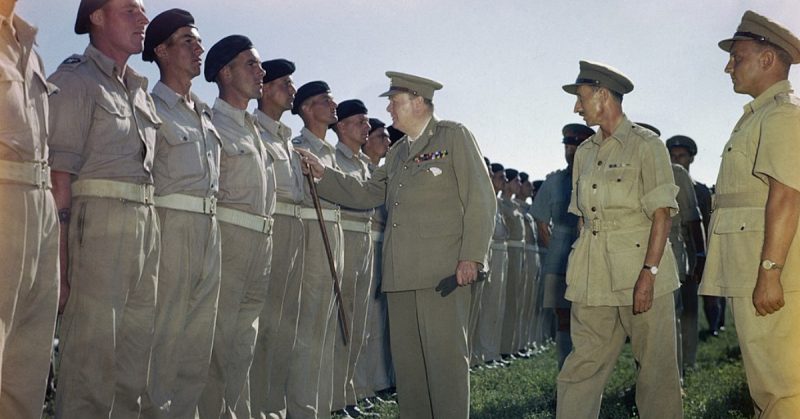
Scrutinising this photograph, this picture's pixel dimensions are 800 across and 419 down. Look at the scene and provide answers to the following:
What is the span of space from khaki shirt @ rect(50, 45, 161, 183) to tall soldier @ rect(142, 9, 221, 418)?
0.36 meters

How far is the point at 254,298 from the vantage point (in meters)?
6.30

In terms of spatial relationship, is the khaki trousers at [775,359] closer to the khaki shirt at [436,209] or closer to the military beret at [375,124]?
the khaki shirt at [436,209]

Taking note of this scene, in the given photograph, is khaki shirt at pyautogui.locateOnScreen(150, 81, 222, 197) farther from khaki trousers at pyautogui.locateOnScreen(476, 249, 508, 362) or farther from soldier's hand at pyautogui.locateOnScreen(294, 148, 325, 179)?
khaki trousers at pyautogui.locateOnScreen(476, 249, 508, 362)

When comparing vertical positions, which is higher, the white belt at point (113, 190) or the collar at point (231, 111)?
the collar at point (231, 111)

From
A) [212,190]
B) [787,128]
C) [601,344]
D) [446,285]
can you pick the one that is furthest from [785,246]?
[212,190]

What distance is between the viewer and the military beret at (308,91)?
26.2 feet

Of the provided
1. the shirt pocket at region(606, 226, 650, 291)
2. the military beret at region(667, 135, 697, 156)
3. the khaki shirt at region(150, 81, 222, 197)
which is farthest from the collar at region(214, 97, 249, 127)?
the military beret at region(667, 135, 697, 156)

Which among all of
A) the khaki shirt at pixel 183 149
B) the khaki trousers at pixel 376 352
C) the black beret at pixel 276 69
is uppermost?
the black beret at pixel 276 69

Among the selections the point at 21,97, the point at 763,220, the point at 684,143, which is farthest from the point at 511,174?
the point at 21,97

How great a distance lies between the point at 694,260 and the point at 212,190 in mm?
6084

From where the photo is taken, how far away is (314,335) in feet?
23.5

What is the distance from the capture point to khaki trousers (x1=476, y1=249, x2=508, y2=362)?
1235 centimetres

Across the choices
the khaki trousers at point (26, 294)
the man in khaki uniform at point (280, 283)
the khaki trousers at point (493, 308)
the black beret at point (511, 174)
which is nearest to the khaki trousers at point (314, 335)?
the man in khaki uniform at point (280, 283)

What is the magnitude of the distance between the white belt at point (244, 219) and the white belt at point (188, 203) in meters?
0.34
